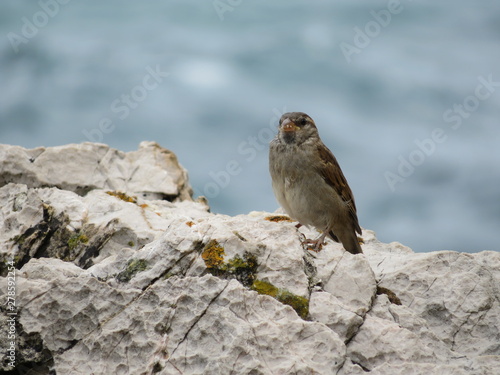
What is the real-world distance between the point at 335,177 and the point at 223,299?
3075mm

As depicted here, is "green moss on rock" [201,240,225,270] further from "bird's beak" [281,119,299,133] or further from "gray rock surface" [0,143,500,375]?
"bird's beak" [281,119,299,133]

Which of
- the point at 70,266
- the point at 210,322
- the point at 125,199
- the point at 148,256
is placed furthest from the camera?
the point at 125,199

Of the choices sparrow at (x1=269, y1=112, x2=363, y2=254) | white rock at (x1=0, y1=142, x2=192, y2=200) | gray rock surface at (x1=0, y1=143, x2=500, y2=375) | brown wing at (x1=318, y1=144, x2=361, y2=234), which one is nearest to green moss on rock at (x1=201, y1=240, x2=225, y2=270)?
gray rock surface at (x1=0, y1=143, x2=500, y2=375)

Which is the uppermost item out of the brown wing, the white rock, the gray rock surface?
the brown wing

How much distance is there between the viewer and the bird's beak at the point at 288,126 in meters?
7.26

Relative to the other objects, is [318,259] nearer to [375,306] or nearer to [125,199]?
[375,306]

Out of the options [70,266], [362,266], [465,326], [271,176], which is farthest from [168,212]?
[465,326]

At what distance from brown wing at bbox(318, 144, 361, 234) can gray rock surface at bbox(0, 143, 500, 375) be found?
0.95 meters

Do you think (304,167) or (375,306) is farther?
(304,167)

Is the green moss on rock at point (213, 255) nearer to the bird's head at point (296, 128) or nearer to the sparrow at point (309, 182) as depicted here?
the sparrow at point (309, 182)

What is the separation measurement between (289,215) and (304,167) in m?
0.58

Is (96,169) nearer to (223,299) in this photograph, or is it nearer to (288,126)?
(288,126)

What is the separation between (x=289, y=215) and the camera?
7.27m

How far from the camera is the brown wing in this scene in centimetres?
730
